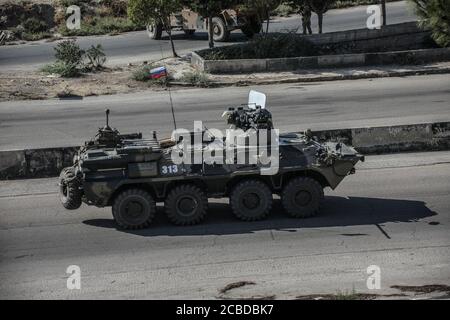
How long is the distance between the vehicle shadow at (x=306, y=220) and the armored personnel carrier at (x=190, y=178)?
176 millimetres

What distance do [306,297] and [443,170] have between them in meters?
6.83

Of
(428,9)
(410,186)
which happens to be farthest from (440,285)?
(428,9)

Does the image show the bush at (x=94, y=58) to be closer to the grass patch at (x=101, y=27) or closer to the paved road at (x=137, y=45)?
the paved road at (x=137, y=45)

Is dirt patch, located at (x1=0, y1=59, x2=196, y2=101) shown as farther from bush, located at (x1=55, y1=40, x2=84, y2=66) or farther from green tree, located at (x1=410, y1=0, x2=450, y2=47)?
green tree, located at (x1=410, y1=0, x2=450, y2=47)

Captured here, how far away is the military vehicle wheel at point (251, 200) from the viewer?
46.5 ft

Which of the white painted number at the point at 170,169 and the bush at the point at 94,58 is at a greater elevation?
the bush at the point at 94,58

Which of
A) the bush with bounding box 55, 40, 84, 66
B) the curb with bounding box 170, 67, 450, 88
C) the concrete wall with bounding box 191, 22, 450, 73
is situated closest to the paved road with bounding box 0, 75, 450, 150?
the curb with bounding box 170, 67, 450, 88

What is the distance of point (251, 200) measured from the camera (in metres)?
14.2

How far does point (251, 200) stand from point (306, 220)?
0.95 metres

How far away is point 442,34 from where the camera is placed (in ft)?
77.9

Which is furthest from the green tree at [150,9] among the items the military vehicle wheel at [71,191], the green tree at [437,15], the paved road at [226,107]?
the military vehicle wheel at [71,191]

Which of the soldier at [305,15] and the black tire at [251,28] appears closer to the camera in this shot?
the soldier at [305,15]

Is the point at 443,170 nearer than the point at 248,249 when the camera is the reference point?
No
